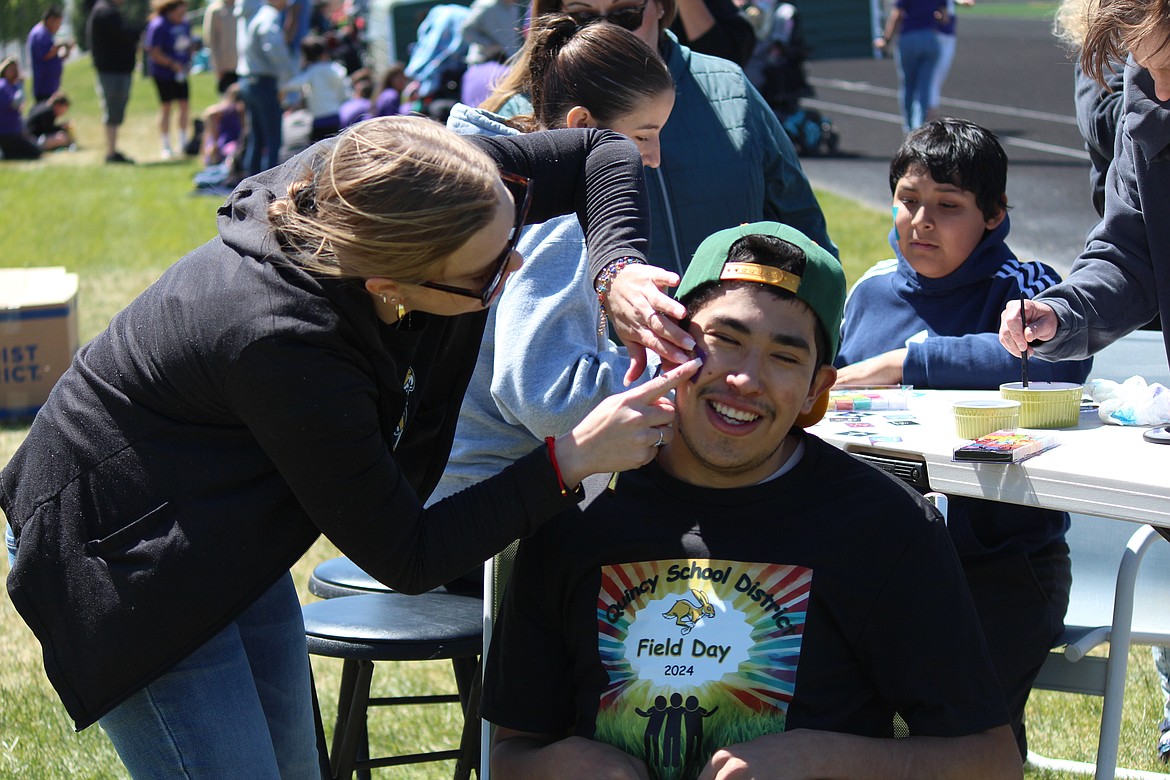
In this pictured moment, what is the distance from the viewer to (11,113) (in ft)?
60.7

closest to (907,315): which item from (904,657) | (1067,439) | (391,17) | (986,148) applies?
(986,148)

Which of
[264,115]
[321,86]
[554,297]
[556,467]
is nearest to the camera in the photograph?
[556,467]

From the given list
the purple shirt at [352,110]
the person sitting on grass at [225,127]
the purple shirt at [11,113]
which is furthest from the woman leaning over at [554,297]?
the purple shirt at [11,113]

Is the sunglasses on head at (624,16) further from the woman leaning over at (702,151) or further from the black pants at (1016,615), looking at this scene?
the black pants at (1016,615)

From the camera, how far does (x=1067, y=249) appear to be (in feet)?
28.7

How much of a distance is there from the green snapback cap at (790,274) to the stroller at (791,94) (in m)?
11.3

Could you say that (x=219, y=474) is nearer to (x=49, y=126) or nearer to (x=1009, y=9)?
(x=49, y=126)

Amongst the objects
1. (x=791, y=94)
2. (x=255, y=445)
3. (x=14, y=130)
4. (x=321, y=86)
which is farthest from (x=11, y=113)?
(x=255, y=445)

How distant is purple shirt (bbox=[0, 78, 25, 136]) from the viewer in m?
18.1

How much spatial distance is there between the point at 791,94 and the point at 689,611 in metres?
12.6

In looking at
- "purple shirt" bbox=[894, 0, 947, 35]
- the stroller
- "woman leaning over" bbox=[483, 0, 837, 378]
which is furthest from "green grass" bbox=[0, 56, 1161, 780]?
the stroller

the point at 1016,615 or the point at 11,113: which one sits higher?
the point at 1016,615

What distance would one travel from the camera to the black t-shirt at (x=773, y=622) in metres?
2.03

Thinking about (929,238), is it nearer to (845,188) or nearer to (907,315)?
(907,315)
